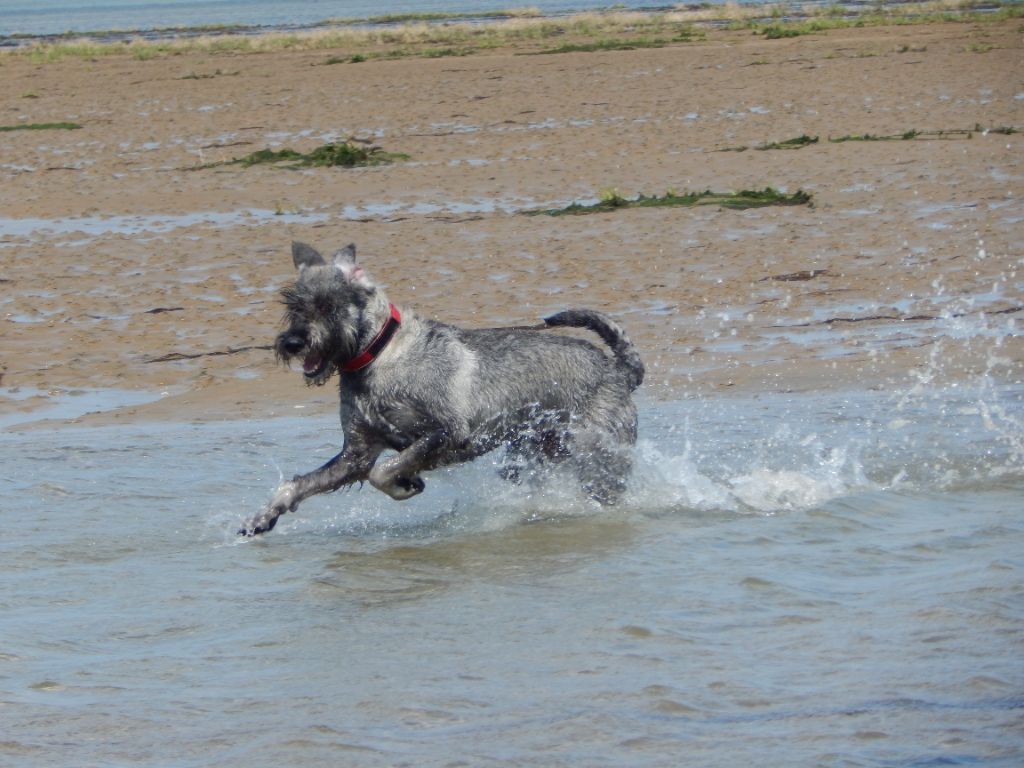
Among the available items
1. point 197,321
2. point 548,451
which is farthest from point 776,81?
point 548,451

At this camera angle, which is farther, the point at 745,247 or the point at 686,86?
the point at 686,86

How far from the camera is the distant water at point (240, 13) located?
70000 millimetres

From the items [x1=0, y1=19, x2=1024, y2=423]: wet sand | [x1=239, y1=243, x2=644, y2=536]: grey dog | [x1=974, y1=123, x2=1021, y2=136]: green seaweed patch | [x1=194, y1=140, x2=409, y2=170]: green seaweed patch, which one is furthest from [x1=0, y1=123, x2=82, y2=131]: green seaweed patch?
[x1=239, y1=243, x2=644, y2=536]: grey dog

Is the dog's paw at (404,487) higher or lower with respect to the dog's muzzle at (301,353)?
lower

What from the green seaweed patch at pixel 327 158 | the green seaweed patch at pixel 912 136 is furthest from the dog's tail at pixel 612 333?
the green seaweed patch at pixel 327 158

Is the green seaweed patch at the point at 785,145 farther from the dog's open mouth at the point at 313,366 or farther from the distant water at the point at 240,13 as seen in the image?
the distant water at the point at 240,13

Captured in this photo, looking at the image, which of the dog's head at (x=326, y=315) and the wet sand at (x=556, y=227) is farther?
the wet sand at (x=556, y=227)

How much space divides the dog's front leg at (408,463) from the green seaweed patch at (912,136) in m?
12.4

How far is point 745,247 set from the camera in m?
13.2

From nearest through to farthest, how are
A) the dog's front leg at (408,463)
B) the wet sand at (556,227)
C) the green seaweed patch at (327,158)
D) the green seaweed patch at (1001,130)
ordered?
the dog's front leg at (408,463) < the wet sand at (556,227) < the green seaweed patch at (1001,130) < the green seaweed patch at (327,158)

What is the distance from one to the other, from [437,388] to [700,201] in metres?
8.61

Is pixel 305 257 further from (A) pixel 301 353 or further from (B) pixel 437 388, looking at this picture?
(B) pixel 437 388

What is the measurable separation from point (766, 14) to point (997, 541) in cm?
4334

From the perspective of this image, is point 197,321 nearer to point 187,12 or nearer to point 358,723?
point 358,723
